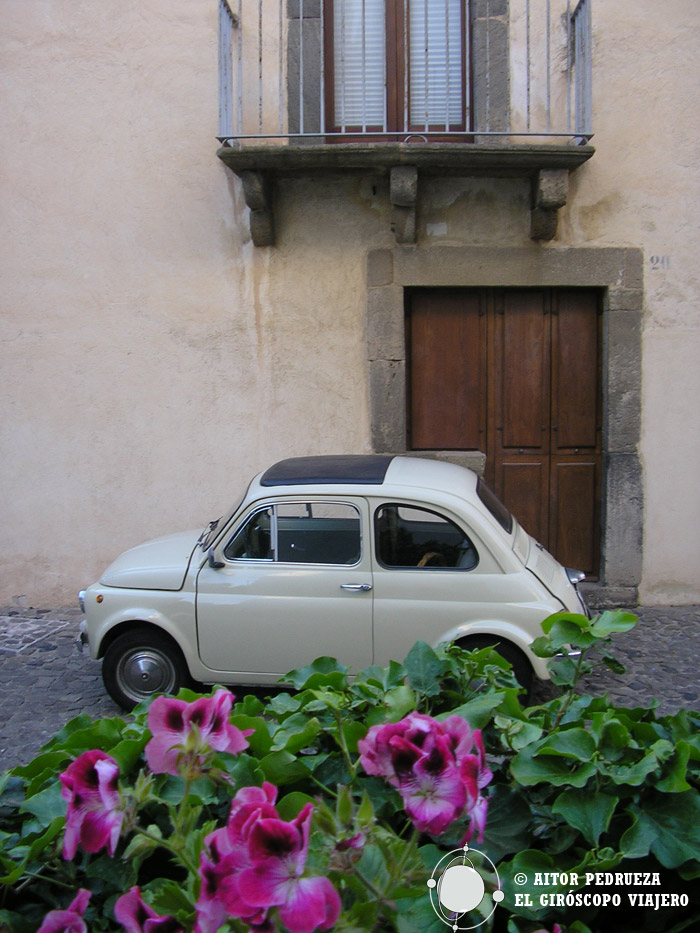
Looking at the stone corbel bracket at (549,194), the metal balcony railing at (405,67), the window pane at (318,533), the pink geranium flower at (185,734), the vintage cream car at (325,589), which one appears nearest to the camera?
the pink geranium flower at (185,734)

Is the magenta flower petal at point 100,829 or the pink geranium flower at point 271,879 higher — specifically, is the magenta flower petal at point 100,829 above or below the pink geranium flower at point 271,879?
below

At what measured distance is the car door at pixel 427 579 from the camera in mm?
4152

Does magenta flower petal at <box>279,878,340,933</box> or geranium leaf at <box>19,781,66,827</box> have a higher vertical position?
magenta flower petal at <box>279,878,340,933</box>

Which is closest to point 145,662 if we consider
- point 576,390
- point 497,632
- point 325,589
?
point 325,589

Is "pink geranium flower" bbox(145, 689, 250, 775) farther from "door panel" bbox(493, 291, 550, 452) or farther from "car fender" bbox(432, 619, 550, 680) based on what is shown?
"door panel" bbox(493, 291, 550, 452)

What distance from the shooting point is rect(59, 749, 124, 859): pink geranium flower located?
0.90 m

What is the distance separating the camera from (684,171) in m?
6.46

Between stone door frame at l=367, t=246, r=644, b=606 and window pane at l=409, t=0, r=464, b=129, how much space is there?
1.26m

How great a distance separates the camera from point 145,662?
445 centimetres

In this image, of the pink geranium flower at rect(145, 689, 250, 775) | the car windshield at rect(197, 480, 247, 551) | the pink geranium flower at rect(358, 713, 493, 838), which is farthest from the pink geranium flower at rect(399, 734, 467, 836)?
the car windshield at rect(197, 480, 247, 551)

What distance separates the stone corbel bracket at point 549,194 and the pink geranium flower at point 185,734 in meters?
5.91

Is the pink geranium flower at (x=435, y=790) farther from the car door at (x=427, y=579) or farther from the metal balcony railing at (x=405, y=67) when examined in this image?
the metal balcony railing at (x=405, y=67)

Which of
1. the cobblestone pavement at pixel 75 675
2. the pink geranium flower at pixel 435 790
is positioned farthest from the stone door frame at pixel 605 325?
the pink geranium flower at pixel 435 790

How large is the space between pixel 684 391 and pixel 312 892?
21.4ft
